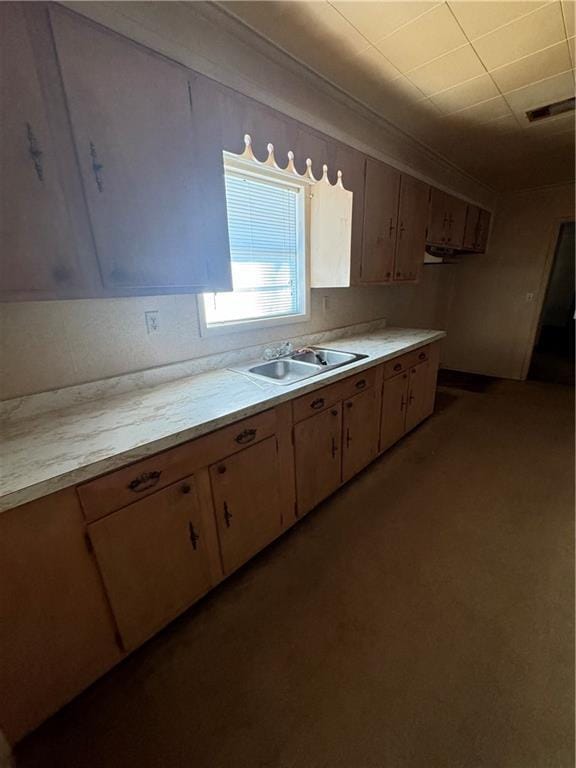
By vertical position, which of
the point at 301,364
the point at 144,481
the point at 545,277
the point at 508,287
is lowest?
the point at 144,481

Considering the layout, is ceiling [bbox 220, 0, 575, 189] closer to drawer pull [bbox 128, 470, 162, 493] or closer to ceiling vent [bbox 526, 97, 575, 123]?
ceiling vent [bbox 526, 97, 575, 123]

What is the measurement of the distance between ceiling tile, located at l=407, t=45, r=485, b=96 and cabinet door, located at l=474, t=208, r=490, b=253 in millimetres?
2450

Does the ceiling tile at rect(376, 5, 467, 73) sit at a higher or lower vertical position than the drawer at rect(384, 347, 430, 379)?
higher

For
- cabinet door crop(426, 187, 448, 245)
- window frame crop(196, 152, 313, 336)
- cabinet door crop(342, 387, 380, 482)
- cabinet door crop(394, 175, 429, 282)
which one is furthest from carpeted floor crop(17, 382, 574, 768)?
cabinet door crop(426, 187, 448, 245)

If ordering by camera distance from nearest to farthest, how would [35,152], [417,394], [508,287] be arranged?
1. [35,152]
2. [417,394]
3. [508,287]

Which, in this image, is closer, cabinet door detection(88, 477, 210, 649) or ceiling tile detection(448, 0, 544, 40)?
cabinet door detection(88, 477, 210, 649)

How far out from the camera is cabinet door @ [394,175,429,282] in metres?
2.57

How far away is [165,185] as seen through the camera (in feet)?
3.89

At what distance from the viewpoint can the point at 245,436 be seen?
137 cm

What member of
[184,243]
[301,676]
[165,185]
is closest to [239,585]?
[301,676]

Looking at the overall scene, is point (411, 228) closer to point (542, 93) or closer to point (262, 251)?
point (542, 93)

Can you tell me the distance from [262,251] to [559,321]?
847 cm

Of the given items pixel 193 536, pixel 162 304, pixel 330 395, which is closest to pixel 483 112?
pixel 330 395

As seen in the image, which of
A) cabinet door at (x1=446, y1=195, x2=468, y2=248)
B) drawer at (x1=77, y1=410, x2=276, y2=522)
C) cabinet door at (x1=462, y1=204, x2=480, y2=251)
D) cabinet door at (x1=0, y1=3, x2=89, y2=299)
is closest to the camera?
cabinet door at (x1=0, y1=3, x2=89, y2=299)
